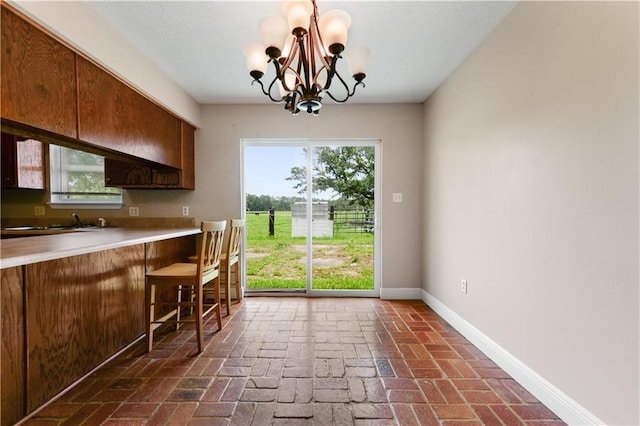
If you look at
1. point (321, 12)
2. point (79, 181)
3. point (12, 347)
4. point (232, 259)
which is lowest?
point (12, 347)

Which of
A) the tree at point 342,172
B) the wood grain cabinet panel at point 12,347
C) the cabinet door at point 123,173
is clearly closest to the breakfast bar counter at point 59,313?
the wood grain cabinet panel at point 12,347

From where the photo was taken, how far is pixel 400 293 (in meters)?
3.29

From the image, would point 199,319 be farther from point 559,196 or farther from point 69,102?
point 559,196

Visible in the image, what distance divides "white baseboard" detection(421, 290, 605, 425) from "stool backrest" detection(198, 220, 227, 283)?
222cm

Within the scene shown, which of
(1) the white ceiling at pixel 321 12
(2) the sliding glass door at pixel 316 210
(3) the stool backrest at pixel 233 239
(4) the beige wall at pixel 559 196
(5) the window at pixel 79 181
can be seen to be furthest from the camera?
(2) the sliding glass door at pixel 316 210

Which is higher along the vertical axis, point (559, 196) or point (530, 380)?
point (559, 196)

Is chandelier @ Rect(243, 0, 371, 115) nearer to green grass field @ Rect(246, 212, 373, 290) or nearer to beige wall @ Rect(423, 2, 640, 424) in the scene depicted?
beige wall @ Rect(423, 2, 640, 424)

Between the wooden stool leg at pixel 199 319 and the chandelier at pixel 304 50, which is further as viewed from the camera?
the wooden stool leg at pixel 199 319

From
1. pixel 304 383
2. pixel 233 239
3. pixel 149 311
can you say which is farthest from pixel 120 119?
pixel 304 383

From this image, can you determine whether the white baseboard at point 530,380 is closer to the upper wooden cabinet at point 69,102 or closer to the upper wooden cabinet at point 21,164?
the upper wooden cabinet at point 69,102

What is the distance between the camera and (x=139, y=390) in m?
1.62

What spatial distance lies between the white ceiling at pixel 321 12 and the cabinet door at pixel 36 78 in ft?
1.45

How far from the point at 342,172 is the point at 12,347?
3017 mm

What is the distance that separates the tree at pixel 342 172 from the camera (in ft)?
11.2
